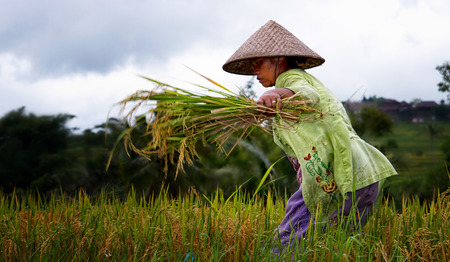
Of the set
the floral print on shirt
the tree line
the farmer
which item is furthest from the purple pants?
the tree line

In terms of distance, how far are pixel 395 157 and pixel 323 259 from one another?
3.90 metres

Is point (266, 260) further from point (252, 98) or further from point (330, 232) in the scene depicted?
point (252, 98)

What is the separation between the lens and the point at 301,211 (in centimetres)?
→ 296

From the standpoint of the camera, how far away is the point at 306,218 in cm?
295

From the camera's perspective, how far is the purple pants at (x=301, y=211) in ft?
9.30

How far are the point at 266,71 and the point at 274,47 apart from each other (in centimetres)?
15

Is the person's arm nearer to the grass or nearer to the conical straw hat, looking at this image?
the conical straw hat

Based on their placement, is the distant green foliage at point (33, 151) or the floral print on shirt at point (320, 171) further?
the distant green foliage at point (33, 151)

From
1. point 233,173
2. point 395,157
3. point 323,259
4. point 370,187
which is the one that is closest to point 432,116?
point 395,157

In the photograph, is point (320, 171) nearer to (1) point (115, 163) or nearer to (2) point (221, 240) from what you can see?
(2) point (221, 240)

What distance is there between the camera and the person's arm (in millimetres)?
2572

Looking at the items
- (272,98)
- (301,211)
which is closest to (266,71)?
(272,98)

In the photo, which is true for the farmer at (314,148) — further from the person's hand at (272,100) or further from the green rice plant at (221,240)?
the green rice plant at (221,240)

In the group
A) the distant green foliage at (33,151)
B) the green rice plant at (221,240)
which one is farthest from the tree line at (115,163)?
the green rice plant at (221,240)
